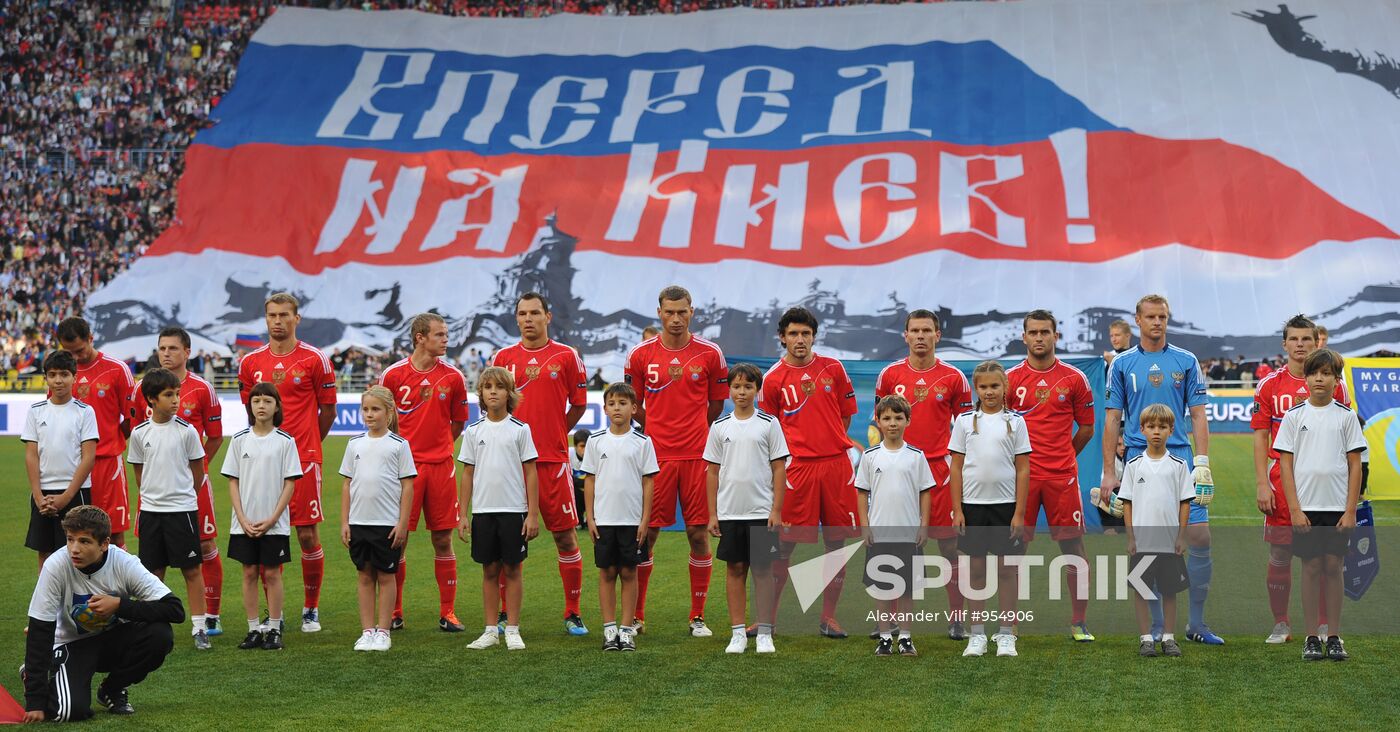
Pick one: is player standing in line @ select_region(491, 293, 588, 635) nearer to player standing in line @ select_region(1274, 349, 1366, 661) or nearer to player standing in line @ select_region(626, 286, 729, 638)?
player standing in line @ select_region(626, 286, 729, 638)

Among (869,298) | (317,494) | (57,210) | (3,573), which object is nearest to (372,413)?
(317,494)

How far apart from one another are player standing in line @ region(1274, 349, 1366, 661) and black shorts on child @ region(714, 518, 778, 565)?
298 centimetres

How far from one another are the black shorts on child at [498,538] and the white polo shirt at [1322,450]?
449 centimetres

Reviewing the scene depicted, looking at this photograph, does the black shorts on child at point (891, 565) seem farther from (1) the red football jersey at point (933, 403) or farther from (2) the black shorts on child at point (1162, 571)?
(2) the black shorts on child at point (1162, 571)

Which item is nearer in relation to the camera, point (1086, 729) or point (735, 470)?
point (1086, 729)

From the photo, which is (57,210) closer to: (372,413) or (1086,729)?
(372,413)

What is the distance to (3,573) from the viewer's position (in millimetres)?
11656

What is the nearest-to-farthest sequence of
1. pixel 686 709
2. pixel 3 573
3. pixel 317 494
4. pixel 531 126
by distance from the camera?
1. pixel 686 709
2. pixel 317 494
3. pixel 3 573
4. pixel 531 126

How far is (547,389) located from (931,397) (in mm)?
2469

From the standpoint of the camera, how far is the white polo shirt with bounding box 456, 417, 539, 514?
838 centimetres

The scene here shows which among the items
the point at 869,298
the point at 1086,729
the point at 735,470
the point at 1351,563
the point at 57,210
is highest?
the point at 57,210

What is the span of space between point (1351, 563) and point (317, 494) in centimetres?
623

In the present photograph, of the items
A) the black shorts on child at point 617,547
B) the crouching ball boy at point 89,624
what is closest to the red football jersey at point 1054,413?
the black shorts on child at point 617,547

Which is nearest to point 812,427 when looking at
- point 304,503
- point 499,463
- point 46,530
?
point 499,463
